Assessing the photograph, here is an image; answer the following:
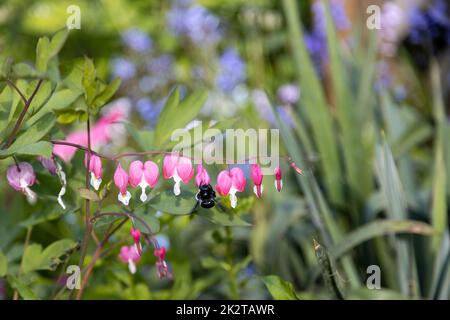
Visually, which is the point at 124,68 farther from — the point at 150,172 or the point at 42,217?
the point at 150,172

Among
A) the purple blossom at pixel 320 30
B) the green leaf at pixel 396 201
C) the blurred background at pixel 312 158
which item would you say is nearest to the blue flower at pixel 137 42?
the blurred background at pixel 312 158

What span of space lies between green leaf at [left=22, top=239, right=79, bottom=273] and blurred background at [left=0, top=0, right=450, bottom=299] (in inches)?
2.6

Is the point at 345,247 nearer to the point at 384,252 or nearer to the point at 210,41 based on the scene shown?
the point at 384,252

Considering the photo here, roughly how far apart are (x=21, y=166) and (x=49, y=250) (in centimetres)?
21

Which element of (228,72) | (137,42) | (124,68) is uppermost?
(137,42)

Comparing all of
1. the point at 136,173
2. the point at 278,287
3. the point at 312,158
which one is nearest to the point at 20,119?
the point at 136,173

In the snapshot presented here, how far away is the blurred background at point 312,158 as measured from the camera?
57.4 inches

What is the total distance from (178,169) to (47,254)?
33cm

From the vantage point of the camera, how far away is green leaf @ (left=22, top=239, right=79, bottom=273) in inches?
43.2

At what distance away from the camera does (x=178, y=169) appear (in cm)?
97

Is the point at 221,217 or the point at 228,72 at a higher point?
the point at 228,72

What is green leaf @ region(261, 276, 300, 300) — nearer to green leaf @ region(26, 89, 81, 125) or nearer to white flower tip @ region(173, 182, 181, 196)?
white flower tip @ region(173, 182, 181, 196)

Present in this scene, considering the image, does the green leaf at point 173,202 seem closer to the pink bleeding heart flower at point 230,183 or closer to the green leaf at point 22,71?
the pink bleeding heart flower at point 230,183

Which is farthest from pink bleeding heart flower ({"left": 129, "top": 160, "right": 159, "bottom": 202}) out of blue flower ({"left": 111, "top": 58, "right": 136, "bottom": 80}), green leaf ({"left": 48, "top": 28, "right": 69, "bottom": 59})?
blue flower ({"left": 111, "top": 58, "right": 136, "bottom": 80})
